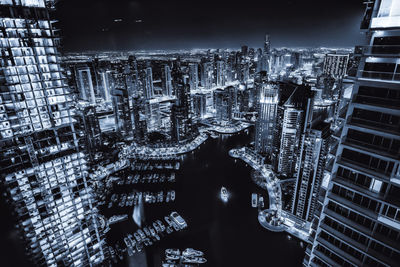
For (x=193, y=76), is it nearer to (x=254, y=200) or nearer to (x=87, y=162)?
(x=254, y=200)

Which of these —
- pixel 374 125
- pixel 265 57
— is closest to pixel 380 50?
pixel 374 125

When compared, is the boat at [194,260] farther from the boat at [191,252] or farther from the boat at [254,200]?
the boat at [254,200]

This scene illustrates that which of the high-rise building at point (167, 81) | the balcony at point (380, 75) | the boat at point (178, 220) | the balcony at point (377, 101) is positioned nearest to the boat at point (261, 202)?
the boat at point (178, 220)

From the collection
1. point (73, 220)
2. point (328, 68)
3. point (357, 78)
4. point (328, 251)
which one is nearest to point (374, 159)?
Result: point (357, 78)

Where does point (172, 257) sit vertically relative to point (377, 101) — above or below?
below

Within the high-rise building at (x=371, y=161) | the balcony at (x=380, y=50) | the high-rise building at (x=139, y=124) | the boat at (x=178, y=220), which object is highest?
the balcony at (x=380, y=50)

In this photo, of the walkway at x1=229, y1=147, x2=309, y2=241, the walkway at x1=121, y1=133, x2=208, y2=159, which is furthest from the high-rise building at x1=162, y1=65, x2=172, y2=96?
the walkway at x1=229, y1=147, x2=309, y2=241
